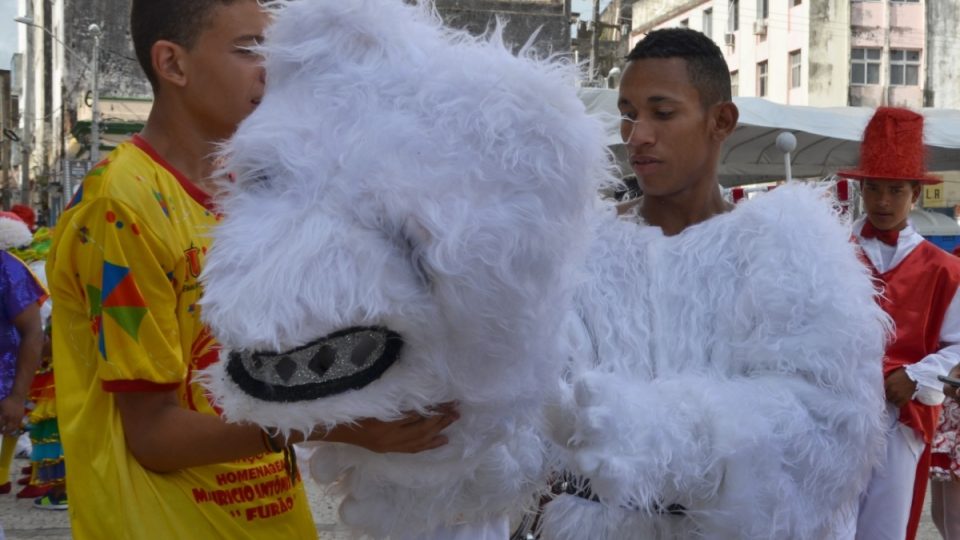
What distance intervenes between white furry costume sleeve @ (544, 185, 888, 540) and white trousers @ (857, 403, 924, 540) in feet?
7.05

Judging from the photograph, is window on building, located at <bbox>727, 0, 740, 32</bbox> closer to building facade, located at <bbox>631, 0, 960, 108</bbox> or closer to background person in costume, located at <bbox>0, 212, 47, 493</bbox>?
building facade, located at <bbox>631, 0, 960, 108</bbox>

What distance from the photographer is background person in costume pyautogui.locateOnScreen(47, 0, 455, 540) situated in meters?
1.61

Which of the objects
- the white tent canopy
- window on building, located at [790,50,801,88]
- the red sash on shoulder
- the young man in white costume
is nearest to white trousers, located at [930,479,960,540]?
the red sash on shoulder

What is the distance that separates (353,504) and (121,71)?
33.3 m

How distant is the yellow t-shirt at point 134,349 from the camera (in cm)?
161

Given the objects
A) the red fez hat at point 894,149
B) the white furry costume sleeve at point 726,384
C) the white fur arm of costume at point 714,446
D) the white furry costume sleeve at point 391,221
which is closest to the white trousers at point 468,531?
the white furry costume sleeve at point 726,384

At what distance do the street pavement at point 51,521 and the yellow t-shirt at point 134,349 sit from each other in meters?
3.52

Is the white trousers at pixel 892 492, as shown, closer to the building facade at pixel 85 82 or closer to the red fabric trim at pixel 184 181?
the red fabric trim at pixel 184 181

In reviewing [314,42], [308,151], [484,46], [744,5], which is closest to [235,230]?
[308,151]

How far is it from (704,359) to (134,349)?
93 cm

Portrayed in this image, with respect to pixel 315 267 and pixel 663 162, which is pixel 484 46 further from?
pixel 663 162

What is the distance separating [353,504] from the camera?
1.63m

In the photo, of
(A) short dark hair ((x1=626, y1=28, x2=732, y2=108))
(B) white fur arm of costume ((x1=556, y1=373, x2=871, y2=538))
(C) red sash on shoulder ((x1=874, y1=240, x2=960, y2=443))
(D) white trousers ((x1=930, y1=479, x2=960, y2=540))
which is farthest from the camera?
(D) white trousers ((x1=930, y1=479, x2=960, y2=540))

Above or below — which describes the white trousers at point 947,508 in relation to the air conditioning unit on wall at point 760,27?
below
